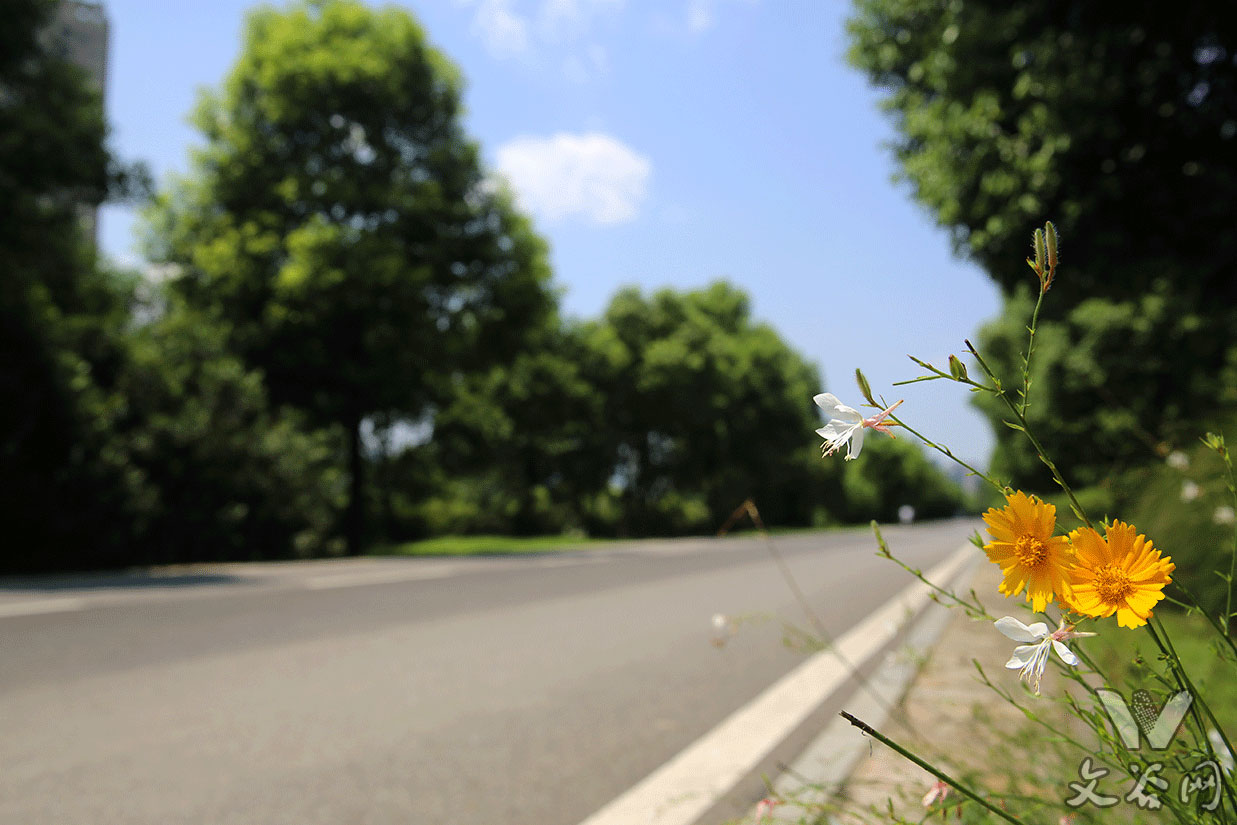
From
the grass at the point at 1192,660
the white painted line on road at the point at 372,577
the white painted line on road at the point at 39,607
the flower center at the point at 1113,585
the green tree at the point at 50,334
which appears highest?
the green tree at the point at 50,334

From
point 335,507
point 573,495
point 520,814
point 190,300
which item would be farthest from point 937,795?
point 573,495

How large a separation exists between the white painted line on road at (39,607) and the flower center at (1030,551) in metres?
8.59

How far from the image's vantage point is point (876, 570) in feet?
53.9

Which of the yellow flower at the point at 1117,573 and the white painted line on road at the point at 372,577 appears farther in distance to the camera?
the white painted line on road at the point at 372,577

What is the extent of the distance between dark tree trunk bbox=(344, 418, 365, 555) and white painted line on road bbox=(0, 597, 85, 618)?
1183 centimetres

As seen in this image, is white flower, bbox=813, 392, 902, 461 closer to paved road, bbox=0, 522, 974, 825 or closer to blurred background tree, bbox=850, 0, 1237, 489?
paved road, bbox=0, 522, 974, 825

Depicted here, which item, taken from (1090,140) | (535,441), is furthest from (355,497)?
(1090,140)

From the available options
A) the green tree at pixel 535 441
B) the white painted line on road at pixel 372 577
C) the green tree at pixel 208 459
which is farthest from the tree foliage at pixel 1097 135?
the green tree at pixel 535 441

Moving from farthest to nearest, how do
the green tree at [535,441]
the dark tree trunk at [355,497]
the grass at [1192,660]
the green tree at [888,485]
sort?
1. the green tree at [888,485]
2. the green tree at [535,441]
3. the dark tree trunk at [355,497]
4. the grass at [1192,660]

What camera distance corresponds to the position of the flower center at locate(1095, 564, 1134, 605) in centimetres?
92

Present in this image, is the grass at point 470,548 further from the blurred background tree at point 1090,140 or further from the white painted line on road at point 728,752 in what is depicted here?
the white painted line on road at point 728,752

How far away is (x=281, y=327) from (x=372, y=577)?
34.5ft

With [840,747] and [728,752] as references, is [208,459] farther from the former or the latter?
[840,747]

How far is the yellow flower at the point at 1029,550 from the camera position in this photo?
97 centimetres
